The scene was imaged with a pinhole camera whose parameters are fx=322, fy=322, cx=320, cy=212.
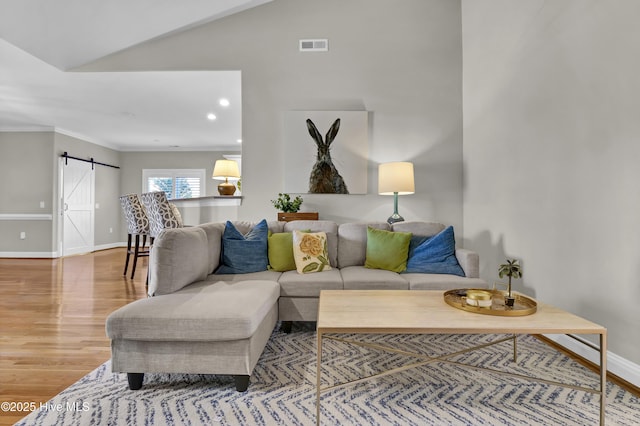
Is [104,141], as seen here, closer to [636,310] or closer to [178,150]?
[178,150]

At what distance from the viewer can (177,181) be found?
8.12 meters

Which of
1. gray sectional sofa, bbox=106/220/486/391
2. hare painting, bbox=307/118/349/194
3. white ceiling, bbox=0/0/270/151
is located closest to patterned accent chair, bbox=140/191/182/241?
gray sectional sofa, bbox=106/220/486/391

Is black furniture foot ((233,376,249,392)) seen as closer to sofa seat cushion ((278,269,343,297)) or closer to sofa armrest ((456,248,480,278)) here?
sofa seat cushion ((278,269,343,297))

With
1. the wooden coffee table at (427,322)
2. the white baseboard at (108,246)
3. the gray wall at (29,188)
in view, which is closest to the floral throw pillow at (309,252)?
the wooden coffee table at (427,322)

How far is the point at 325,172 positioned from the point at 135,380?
2803mm

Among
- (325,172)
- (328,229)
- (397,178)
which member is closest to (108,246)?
(325,172)

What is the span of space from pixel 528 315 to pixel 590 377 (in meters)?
0.81

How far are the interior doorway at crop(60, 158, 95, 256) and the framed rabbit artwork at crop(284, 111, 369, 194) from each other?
5.38 meters

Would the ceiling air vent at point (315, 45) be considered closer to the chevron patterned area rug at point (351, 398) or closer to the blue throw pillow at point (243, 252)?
the blue throw pillow at point (243, 252)

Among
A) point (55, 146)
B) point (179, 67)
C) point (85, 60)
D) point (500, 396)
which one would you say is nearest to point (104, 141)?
point (55, 146)

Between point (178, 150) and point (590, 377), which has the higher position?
point (178, 150)

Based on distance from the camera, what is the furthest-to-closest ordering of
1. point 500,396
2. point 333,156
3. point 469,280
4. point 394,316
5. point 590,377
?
1. point 333,156
2. point 469,280
3. point 590,377
4. point 500,396
5. point 394,316

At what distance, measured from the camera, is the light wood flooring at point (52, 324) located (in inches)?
70.2

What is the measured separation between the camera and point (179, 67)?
3988 mm
